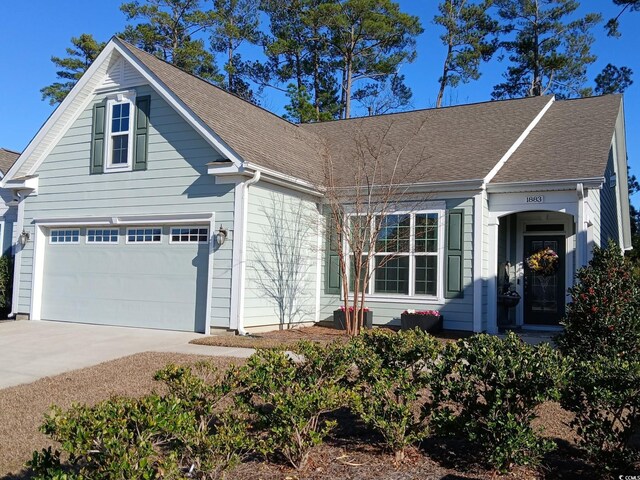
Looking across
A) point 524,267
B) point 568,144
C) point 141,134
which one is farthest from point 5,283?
point 568,144

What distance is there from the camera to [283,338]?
11695 mm

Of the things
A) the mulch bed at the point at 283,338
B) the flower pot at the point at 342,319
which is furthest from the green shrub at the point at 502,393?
the flower pot at the point at 342,319

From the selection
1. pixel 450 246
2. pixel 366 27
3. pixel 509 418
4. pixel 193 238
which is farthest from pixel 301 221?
pixel 366 27

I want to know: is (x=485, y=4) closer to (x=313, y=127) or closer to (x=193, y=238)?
Result: (x=313, y=127)

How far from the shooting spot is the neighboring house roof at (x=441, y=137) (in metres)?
13.3

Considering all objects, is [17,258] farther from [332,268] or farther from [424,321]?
[424,321]

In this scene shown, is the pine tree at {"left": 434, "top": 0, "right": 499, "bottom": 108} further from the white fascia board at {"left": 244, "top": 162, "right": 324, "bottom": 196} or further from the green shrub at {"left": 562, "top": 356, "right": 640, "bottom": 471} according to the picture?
the green shrub at {"left": 562, "top": 356, "right": 640, "bottom": 471}

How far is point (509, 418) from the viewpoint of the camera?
4.57m

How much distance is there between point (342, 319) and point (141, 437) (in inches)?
395

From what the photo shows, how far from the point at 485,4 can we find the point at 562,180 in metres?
23.5

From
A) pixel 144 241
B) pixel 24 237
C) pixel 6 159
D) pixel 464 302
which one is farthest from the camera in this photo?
pixel 6 159

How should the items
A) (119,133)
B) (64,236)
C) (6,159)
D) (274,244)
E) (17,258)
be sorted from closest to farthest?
(274,244), (119,133), (64,236), (17,258), (6,159)

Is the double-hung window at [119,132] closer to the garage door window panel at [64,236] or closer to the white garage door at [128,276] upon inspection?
the white garage door at [128,276]

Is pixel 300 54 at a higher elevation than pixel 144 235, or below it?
higher
